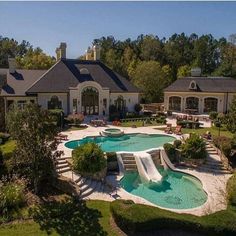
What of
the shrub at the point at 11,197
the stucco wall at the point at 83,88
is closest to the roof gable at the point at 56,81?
the stucco wall at the point at 83,88

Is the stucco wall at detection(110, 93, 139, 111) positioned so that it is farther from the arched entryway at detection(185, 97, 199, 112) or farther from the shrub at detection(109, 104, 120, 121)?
the arched entryway at detection(185, 97, 199, 112)

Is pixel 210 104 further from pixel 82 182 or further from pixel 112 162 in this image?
pixel 82 182

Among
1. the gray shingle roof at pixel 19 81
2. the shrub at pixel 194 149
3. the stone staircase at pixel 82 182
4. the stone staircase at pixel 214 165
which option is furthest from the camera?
the gray shingle roof at pixel 19 81

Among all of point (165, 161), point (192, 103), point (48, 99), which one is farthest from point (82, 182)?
point (192, 103)

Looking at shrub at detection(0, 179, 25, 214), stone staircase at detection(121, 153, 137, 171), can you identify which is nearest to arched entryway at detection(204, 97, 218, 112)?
stone staircase at detection(121, 153, 137, 171)

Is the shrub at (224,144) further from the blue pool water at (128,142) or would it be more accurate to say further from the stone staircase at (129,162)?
the stone staircase at (129,162)

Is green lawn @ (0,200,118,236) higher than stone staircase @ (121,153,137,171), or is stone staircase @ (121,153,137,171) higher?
stone staircase @ (121,153,137,171)

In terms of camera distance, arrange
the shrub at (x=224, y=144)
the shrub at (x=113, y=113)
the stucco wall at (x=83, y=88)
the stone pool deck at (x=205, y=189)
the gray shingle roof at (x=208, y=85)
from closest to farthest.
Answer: the stone pool deck at (x=205, y=189)
the shrub at (x=224, y=144)
the shrub at (x=113, y=113)
the stucco wall at (x=83, y=88)
the gray shingle roof at (x=208, y=85)
